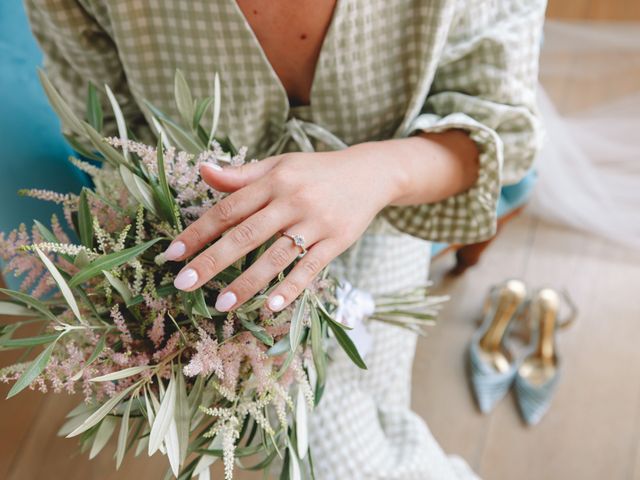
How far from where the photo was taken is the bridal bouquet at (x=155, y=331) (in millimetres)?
609

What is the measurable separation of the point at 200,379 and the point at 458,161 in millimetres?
457

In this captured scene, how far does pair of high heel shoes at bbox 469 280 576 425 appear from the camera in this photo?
1452 mm

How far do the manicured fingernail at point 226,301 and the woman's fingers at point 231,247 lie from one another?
2cm

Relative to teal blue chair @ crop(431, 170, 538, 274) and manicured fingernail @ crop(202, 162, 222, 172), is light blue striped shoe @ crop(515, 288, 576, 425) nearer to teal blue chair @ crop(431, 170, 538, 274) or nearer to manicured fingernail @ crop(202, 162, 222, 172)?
teal blue chair @ crop(431, 170, 538, 274)

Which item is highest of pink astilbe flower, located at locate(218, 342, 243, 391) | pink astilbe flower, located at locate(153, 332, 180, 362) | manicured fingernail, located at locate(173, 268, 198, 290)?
manicured fingernail, located at locate(173, 268, 198, 290)

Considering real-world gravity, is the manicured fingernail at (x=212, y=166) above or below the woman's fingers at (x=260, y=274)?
above

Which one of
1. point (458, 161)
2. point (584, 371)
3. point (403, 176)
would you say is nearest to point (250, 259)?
point (403, 176)

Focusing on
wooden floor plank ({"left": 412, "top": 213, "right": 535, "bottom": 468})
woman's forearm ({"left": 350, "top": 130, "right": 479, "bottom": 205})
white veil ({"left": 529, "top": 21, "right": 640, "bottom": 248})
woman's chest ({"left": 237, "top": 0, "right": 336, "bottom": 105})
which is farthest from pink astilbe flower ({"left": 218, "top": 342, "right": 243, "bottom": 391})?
white veil ({"left": 529, "top": 21, "right": 640, "bottom": 248})

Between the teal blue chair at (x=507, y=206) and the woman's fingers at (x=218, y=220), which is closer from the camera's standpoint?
the woman's fingers at (x=218, y=220)

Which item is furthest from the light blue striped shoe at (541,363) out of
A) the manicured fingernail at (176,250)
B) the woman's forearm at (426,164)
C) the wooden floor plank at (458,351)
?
the manicured fingernail at (176,250)

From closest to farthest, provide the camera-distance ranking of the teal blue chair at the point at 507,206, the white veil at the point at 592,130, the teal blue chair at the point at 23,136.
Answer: the teal blue chair at the point at 23,136, the teal blue chair at the point at 507,206, the white veil at the point at 592,130

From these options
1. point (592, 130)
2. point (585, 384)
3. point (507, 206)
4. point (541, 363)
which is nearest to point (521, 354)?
point (541, 363)

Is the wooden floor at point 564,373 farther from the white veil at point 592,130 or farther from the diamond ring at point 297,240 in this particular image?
the diamond ring at point 297,240

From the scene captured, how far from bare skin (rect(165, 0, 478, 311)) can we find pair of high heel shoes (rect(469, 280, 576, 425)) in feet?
2.36
